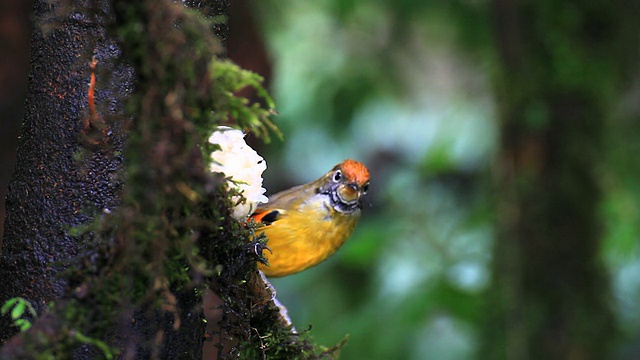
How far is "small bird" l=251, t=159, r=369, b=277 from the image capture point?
10.6 ft

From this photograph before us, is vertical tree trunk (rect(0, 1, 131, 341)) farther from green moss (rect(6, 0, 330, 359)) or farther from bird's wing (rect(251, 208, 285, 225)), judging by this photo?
bird's wing (rect(251, 208, 285, 225))

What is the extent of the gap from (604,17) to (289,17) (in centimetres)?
260

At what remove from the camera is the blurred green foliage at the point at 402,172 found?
497 centimetres

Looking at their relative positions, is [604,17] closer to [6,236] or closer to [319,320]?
[319,320]

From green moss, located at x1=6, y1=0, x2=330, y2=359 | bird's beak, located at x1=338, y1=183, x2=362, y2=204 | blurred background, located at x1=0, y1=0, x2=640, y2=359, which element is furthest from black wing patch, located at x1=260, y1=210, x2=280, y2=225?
green moss, located at x1=6, y1=0, x2=330, y2=359

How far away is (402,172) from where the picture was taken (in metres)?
6.48

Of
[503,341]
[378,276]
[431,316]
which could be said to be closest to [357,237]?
[378,276]

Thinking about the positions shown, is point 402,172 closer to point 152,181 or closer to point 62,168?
point 62,168

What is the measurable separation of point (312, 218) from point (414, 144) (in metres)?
3.62

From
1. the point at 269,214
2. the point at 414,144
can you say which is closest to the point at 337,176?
the point at 269,214

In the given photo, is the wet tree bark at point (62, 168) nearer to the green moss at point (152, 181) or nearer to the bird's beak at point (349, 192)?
the green moss at point (152, 181)

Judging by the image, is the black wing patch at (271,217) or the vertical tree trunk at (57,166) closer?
the vertical tree trunk at (57,166)

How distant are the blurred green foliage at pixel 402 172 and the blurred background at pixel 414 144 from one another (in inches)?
0.5

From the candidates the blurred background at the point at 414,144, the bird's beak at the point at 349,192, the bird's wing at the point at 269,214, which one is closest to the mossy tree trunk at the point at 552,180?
the blurred background at the point at 414,144
